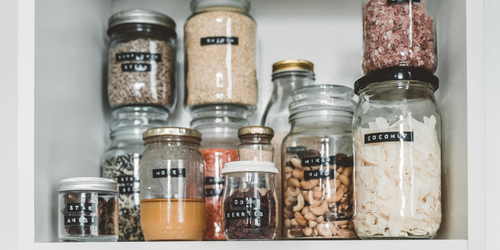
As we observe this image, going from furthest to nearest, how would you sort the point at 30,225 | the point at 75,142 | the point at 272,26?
the point at 272,26
the point at 75,142
the point at 30,225

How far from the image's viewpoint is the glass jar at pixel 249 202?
79 cm

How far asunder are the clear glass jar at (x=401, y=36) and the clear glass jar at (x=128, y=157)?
1.68 feet

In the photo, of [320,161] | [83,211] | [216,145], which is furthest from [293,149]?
[83,211]

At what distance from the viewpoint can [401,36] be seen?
2.54 ft

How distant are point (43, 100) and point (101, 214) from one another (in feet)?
0.77

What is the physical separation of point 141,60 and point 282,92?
32 cm

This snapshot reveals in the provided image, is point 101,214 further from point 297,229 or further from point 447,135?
point 447,135

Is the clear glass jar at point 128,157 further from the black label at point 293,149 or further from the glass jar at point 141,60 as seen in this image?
the black label at point 293,149

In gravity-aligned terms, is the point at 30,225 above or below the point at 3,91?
below

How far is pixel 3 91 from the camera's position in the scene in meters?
0.85

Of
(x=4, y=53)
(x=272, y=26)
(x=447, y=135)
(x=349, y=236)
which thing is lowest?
(x=349, y=236)
